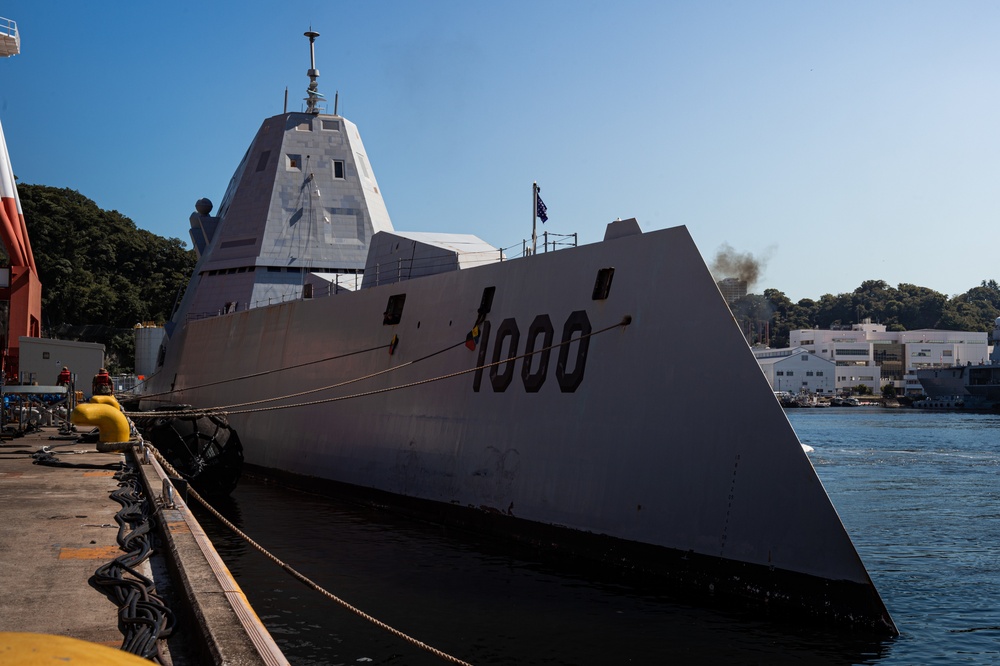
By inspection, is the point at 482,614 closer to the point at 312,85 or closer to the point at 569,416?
the point at 569,416

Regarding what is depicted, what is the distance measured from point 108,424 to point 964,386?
76751 mm

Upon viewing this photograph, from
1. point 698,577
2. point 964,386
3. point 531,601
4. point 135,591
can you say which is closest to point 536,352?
point 531,601

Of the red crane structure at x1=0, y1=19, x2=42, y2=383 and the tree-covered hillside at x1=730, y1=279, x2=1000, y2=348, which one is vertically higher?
the tree-covered hillside at x1=730, y1=279, x2=1000, y2=348

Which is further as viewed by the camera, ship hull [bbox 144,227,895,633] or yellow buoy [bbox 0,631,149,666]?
ship hull [bbox 144,227,895,633]

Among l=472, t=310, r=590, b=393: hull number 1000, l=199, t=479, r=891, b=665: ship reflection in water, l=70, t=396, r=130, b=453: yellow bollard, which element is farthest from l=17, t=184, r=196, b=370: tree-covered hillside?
l=199, t=479, r=891, b=665: ship reflection in water

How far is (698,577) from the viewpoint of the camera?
7789mm

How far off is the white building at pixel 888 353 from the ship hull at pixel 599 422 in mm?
82329

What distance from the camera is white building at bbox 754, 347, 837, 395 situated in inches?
3302

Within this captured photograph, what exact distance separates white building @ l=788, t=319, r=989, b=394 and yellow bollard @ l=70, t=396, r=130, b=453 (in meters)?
84.7

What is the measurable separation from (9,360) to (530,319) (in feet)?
72.8

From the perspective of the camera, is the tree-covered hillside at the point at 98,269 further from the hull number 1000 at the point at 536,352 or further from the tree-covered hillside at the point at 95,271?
the hull number 1000 at the point at 536,352

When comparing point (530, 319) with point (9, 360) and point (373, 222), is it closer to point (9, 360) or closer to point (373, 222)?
point (373, 222)

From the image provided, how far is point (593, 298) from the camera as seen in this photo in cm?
969

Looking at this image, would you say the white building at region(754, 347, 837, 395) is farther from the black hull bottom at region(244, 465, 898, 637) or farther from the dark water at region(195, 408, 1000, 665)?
the black hull bottom at region(244, 465, 898, 637)
